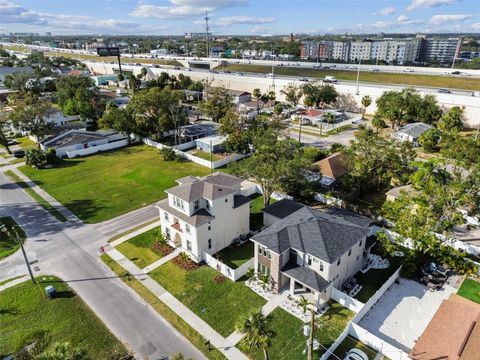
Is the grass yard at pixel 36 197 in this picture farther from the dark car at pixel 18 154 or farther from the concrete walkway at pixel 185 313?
the concrete walkway at pixel 185 313

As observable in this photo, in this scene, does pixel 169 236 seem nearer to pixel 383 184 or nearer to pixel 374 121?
pixel 383 184

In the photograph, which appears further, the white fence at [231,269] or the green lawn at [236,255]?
the green lawn at [236,255]

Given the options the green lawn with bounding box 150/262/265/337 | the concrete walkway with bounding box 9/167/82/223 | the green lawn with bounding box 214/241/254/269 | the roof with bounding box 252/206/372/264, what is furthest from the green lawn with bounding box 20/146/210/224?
the roof with bounding box 252/206/372/264

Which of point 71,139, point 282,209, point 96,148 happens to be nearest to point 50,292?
point 282,209

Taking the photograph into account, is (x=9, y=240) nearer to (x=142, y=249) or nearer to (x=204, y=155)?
(x=142, y=249)

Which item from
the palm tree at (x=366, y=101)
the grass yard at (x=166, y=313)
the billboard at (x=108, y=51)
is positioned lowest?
the grass yard at (x=166, y=313)

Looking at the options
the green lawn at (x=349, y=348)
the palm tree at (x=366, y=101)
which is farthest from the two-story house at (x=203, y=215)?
the palm tree at (x=366, y=101)

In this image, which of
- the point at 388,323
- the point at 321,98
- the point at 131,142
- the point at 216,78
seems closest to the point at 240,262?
the point at 388,323
